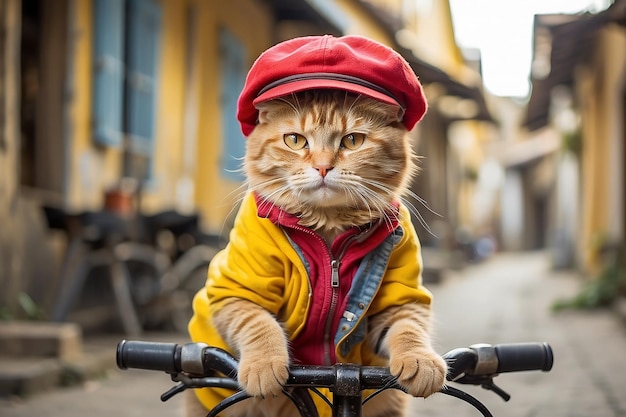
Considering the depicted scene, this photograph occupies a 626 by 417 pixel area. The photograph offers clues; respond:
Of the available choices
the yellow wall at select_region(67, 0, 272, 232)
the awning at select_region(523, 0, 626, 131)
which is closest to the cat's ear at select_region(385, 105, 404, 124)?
the yellow wall at select_region(67, 0, 272, 232)

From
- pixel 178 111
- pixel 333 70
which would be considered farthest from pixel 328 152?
pixel 178 111

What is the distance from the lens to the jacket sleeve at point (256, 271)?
6.02 feet

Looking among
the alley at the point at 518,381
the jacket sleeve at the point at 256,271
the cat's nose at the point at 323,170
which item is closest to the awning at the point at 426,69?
the alley at the point at 518,381

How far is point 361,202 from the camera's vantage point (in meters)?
1.84

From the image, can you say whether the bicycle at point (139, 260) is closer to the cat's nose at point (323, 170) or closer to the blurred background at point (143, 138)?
the blurred background at point (143, 138)

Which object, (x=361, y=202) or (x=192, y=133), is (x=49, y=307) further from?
(x=361, y=202)

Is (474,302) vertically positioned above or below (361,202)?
below

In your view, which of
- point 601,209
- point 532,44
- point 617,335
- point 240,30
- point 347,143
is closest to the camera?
point 347,143

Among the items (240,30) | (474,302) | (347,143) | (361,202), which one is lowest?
(474,302)

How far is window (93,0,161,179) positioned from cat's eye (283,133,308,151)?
4.87m

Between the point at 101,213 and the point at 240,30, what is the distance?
4972 millimetres

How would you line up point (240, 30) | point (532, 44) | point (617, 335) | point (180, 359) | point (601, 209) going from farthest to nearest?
point (532, 44) < point (601, 209) < point (240, 30) < point (617, 335) < point (180, 359)

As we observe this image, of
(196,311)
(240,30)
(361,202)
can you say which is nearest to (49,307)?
(196,311)

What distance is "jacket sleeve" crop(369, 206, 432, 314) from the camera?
1.88 meters
